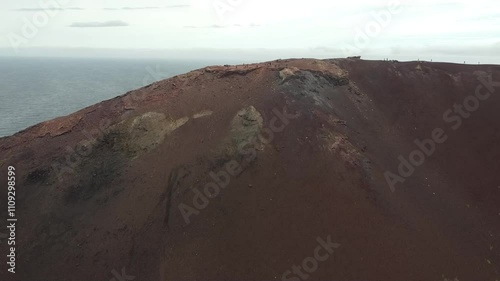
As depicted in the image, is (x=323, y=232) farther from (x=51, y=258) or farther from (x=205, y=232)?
(x=51, y=258)

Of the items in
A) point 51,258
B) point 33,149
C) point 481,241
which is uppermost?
point 33,149

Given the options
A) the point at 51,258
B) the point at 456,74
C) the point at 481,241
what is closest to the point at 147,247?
the point at 51,258

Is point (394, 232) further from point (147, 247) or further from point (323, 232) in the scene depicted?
point (147, 247)

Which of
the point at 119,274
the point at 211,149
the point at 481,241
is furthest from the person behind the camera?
the point at 211,149

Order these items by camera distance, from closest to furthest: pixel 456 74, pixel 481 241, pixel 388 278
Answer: pixel 388 278, pixel 481 241, pixel 456 74

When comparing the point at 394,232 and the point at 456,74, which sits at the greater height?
the point at 456,74

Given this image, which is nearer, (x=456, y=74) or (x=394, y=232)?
(x=394, y=232)
